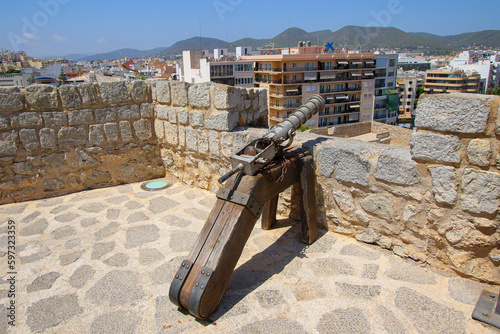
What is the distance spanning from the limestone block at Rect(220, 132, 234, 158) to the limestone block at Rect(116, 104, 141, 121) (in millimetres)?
1600

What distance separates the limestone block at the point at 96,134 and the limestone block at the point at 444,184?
13.7ft

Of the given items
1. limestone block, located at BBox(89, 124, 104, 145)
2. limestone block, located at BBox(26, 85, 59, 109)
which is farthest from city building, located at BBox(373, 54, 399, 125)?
limestone block, located at BBox(26, 85, 59, 109)

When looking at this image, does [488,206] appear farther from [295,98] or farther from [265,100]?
[295,98]

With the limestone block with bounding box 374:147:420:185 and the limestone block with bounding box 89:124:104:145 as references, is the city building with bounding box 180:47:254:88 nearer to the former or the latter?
the limestone block with bounding box 89:124:104:145

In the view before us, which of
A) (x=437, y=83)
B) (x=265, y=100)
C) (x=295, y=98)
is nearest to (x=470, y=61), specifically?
(x=437, y=83)

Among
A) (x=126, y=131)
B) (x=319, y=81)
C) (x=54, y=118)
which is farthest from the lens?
(x=319, y=81)

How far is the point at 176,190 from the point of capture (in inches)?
192

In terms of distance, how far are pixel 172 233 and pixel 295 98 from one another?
40842 mm

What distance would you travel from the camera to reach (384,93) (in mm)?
56281

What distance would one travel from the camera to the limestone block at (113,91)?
188 inches

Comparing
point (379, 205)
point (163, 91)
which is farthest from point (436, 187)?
point (163, 91)

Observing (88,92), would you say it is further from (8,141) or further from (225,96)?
(225,96)

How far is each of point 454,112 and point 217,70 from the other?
1952 inches

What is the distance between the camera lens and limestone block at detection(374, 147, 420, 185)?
9.29 ft
